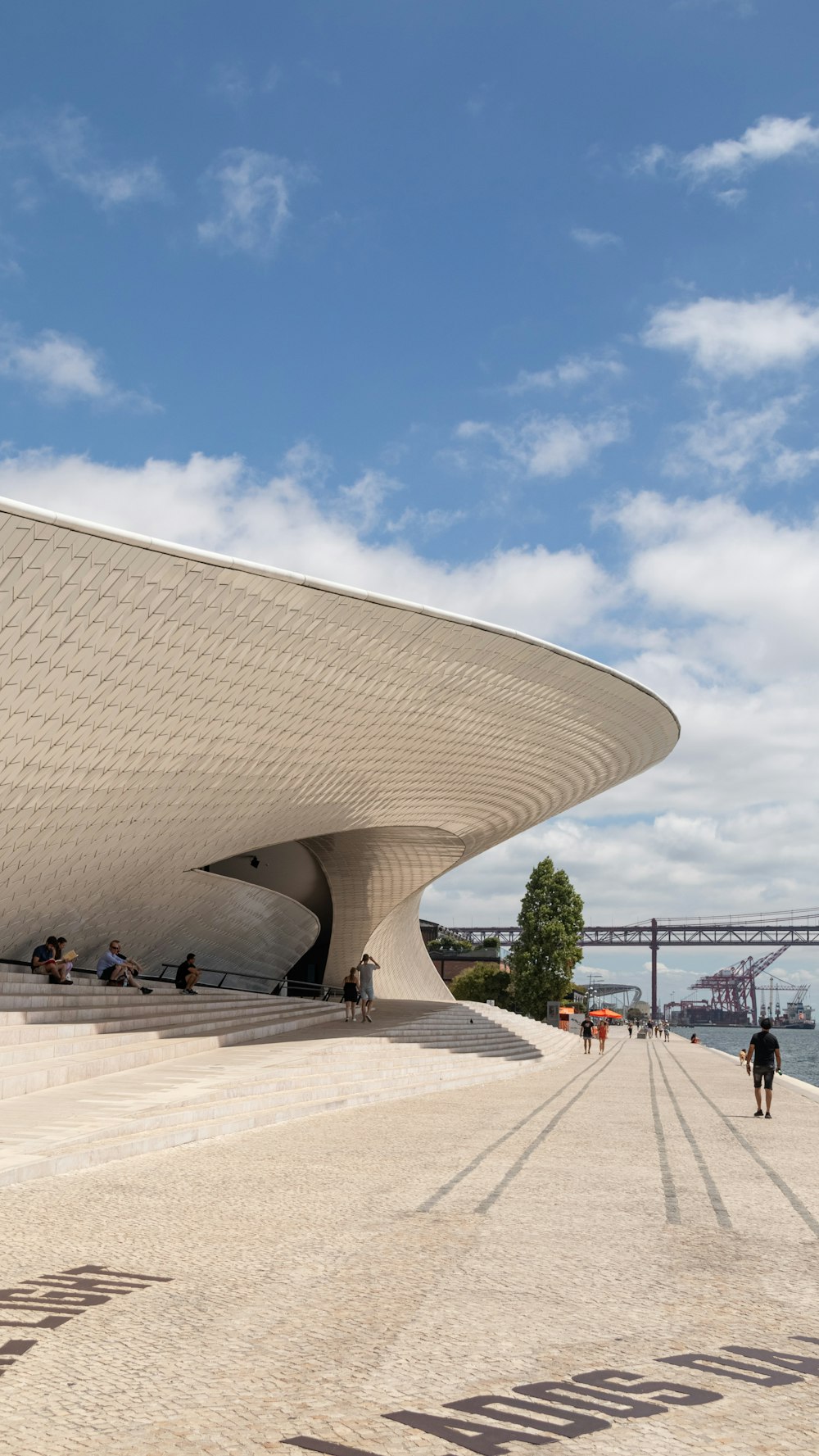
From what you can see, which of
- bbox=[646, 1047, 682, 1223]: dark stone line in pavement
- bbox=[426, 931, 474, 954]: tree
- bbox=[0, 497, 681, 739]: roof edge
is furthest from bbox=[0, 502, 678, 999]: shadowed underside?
bbox=[426, 931, 474, 954]: tree

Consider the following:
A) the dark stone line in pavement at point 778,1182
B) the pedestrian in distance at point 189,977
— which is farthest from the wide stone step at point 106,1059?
the dark stone line in pavement at point 778,1182

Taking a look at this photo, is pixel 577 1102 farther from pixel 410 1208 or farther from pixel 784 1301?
pixel 784 1301

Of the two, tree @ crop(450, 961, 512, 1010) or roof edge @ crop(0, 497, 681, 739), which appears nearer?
roof edge @ crop(0, 497, 681, 739)

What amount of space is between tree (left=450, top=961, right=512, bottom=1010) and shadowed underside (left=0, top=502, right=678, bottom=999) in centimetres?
4098

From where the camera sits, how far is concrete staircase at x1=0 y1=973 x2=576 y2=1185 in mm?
9023

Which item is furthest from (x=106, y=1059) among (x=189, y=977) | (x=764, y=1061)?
(x=764, y=1061)

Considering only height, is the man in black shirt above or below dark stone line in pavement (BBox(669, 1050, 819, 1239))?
above

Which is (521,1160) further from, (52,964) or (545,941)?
(545,941)

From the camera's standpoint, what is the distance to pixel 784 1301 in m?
4.96

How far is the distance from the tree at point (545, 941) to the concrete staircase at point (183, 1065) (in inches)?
1039

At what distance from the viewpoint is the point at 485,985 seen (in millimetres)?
67875

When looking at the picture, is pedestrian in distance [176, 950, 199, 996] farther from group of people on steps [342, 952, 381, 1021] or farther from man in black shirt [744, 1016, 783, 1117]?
man in black shirt [744, 1016, 783, 1117]

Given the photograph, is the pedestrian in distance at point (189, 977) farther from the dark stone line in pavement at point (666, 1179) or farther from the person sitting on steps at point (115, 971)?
the dark stone line in pavement at point (666, 1179)

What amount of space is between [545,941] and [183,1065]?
37.8 meters
